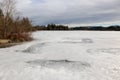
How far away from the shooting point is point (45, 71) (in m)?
7.58

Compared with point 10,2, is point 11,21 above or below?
below

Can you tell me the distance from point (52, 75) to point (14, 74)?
1164 millimetres

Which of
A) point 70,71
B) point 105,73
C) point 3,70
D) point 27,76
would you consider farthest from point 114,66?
point 3,70

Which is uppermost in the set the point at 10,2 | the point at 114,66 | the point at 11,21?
the point at 10,2

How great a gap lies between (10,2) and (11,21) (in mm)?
1922

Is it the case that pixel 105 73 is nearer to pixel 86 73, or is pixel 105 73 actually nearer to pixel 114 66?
pixel 86 73

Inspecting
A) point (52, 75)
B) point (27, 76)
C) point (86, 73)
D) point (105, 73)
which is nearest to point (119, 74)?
point (105, 73)

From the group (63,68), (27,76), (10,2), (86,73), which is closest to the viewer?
(27,76)

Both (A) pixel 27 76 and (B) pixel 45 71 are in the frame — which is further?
(B) pixel 45 71

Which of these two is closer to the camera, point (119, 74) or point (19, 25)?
point (119, 74)

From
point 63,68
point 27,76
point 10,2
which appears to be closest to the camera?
point 27,76

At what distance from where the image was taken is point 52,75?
7.05 meters

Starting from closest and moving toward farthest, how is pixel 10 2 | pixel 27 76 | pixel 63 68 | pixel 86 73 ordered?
1. pixel 27 76
2. pixel 86 73
3. pixel 63 68
4. pixel 10 2

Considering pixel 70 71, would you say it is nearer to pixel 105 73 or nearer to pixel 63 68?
pixel 63 68
